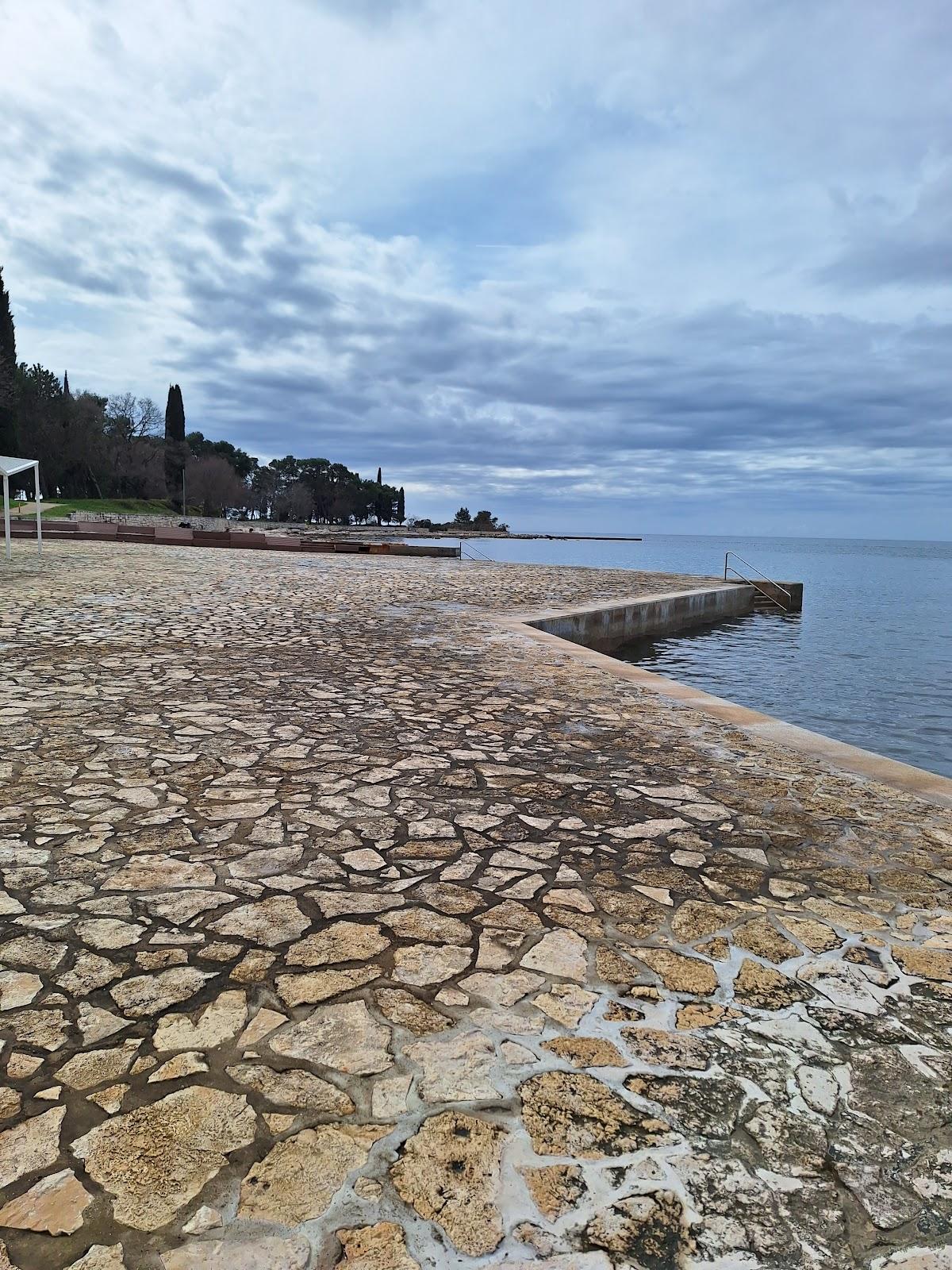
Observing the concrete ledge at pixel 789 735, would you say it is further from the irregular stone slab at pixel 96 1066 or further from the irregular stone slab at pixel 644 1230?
the irregular stone slab at pixel 96 1066

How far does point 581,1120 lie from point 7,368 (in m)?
42.2

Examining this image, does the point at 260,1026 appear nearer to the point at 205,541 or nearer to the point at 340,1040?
the point at 340,1040

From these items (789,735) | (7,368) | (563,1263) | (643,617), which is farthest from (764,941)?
(7,368)

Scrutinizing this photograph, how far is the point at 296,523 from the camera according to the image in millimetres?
75875

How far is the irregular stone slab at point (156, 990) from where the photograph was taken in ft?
5.90

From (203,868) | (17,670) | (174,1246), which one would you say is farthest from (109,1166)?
(17,670)

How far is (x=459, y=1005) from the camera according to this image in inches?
73.2

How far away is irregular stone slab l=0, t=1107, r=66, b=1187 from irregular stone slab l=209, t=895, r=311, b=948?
0.67 m

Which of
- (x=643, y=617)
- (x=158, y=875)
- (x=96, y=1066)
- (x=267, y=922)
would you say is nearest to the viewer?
(x=96, y=1066)

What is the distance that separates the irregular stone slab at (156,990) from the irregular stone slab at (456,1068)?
604 mm

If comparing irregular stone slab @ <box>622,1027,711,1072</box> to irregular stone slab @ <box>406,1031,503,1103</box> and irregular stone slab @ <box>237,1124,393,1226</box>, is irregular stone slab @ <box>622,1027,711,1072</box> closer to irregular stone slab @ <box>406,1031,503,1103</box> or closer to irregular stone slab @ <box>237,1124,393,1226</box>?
irregular stone slab @ <box>406,1031,503,1103</box>

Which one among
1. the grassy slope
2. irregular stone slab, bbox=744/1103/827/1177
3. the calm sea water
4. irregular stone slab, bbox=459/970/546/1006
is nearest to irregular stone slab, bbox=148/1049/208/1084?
irregular stone slab, bbox=459/970/546/1006

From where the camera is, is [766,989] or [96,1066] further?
[766,989]

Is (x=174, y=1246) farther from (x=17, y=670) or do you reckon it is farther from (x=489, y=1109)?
(x=17, y=670)
